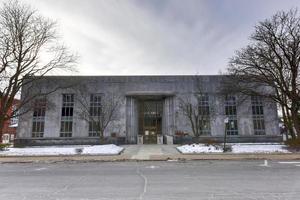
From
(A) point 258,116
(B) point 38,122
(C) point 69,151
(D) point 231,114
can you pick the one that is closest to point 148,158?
(C) point 69,151

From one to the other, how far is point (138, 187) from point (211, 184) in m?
2.33

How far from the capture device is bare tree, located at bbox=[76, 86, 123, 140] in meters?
37.0

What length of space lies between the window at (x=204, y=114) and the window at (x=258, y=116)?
7197 mm

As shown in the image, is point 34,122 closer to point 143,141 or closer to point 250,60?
point 143,141

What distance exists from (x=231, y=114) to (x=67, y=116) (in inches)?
1025

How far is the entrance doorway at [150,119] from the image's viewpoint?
3981cm

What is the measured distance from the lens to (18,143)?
37.2 m

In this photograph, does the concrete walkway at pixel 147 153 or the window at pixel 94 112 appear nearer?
the concrete walkway at pixel 147 153

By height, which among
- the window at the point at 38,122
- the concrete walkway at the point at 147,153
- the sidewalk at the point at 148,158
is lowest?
the sidewalk at the point at 148,158

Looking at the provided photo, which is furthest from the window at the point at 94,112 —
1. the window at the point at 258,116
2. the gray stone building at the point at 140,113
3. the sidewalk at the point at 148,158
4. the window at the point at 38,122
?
the window at the point at 258,116

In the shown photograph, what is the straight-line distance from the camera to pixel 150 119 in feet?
134

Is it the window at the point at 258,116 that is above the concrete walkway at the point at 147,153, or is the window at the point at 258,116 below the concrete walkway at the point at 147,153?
above

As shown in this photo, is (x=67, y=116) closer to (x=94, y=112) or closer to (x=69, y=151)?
(x=94, y=112)

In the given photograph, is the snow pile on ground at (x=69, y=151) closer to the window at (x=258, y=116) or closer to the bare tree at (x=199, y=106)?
the bare tree at (x=199, y=106)
